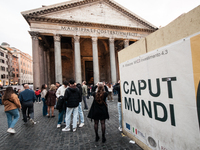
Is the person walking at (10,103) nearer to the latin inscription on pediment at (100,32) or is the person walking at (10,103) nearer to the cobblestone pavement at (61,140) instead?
the cobblestone pavement at (61,140)

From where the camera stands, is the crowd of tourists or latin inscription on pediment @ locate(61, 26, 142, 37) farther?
latin inscription on pediment @ locate(61, 26, 142, 37)

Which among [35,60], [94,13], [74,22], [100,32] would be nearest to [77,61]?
[35,60]

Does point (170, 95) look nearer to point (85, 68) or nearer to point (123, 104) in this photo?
point (123, 104)

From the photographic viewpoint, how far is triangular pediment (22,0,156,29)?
14.5 m

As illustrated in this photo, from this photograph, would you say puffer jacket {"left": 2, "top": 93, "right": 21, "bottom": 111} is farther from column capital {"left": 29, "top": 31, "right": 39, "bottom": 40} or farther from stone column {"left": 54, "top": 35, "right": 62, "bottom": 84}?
column capital {"left": 29, "top": 31, "right": 39, "bottom": 40}

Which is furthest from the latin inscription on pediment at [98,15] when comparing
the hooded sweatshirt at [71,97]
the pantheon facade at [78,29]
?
the hooded sweatshirt at [71,97]

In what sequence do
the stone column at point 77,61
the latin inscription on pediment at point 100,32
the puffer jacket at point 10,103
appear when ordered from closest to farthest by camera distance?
the puffer jacket at point 10,103 → the stone column at point 77,61 → the latin inscription on pediment at point 100,32

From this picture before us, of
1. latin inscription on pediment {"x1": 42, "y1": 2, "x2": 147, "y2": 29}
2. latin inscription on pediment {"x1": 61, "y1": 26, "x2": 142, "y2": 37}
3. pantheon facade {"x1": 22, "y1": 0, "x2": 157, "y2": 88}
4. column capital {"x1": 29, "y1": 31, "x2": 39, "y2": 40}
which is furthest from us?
latin inscription on pediment {"x1": 61, "y1": 26, "x2": 142, "y2": 37}

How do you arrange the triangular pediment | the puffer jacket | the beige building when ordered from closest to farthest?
1. the puffer jacket
2. the triangular pediment
3. the beige building

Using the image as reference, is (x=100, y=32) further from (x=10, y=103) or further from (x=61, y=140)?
(x=61, y=140)

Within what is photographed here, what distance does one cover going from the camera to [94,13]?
1655 cm

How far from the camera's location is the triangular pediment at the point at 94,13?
14492 millimetres

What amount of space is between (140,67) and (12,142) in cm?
419

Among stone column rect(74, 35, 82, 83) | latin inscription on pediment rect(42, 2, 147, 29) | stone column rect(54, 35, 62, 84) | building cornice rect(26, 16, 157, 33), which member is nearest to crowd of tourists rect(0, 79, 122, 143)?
stone column rect(54, 35, 62, 84)
